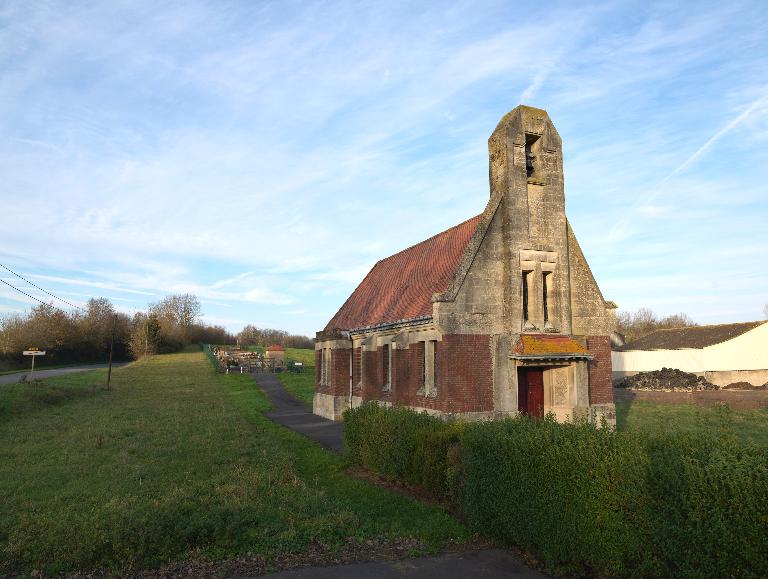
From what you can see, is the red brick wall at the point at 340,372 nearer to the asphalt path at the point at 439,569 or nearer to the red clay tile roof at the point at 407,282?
the red clay tile roof at the point at 407,282

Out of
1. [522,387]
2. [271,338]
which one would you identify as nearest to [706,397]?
[522,387]

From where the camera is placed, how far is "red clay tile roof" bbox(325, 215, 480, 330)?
20547 millimetres

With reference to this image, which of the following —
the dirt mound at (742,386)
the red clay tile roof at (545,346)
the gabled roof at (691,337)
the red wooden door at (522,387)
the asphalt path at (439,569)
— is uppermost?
the gabled roof at (691,337)

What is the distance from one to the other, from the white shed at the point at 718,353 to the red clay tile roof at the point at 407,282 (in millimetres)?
33552

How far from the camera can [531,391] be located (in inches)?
744

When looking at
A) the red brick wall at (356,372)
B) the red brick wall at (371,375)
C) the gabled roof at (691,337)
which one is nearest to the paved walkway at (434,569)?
the red brick wall at (371,375)

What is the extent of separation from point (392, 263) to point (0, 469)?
19.6 metres

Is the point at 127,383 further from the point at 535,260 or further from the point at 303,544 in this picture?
the point at 303,544

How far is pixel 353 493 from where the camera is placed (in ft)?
41.7

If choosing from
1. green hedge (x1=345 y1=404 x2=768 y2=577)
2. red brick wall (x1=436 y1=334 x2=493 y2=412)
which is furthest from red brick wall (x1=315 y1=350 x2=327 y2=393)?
green hedge (x1=345 y1=404 x2=768 y2=577)

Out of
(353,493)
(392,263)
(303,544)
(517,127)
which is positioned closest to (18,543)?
(303,544)

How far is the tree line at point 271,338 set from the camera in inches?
5227

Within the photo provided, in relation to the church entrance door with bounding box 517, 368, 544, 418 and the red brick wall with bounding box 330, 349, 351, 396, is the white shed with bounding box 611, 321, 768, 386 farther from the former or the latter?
the red brick wall with bounding box 330, 349, 351, 396

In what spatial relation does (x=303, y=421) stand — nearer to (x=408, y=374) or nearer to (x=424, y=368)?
(x=408, y=374)
